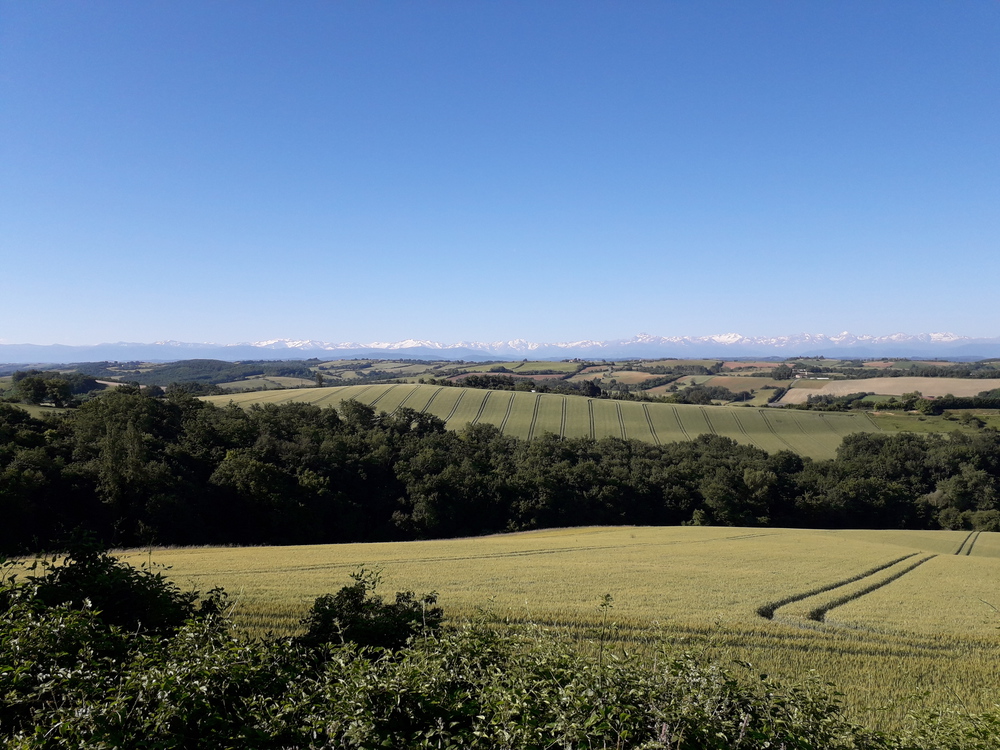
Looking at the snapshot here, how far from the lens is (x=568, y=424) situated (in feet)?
286

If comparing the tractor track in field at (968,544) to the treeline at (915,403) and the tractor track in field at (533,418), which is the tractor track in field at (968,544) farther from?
the treeline at (915,403)

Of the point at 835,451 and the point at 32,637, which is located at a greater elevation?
the point at 32,637

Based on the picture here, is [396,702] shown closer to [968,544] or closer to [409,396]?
[968,544]

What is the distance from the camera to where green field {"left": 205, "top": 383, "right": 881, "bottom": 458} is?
82.9 meters

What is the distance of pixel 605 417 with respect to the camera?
9250 centimetres

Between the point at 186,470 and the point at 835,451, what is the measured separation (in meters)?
83.7

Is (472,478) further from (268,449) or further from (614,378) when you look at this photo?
(614,378)

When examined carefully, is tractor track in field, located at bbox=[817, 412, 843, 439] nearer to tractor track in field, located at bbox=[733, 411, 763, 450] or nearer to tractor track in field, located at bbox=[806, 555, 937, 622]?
tractor track in field, located at bbox=[733, 411, 763, 450]

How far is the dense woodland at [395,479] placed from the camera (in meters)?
36.8

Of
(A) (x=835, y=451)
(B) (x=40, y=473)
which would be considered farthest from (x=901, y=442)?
(B) (x=40, y=473)

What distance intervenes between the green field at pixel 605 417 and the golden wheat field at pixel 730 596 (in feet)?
171

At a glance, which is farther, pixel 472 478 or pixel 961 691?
pixel 472 478

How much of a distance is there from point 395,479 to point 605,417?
49.4m

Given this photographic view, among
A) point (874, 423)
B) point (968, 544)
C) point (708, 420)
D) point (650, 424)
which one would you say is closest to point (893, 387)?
point (874, 423)
